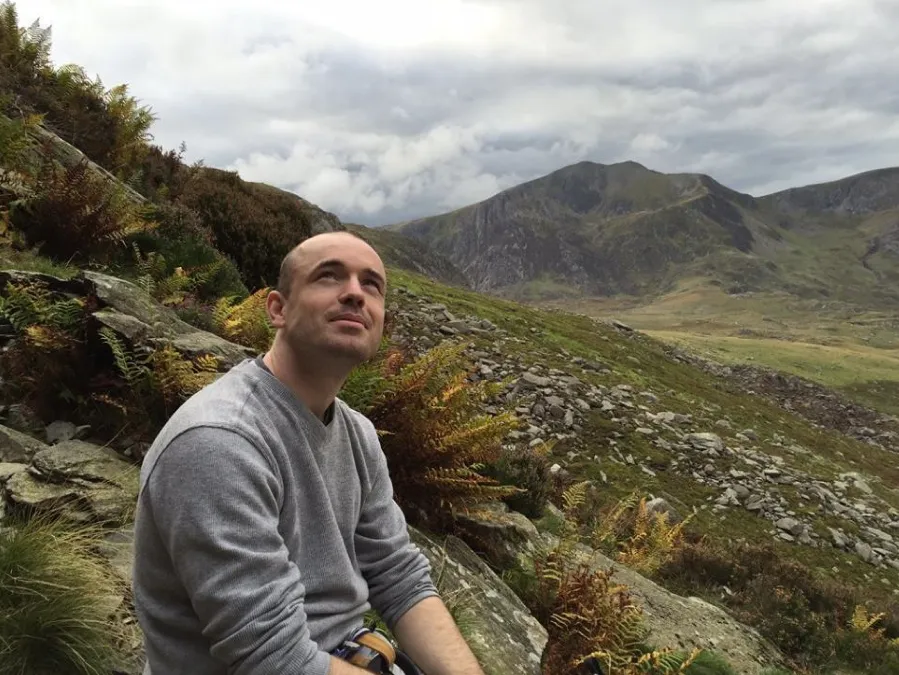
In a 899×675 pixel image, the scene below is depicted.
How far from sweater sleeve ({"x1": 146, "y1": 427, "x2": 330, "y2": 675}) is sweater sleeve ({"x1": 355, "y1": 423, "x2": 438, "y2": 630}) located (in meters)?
0.93

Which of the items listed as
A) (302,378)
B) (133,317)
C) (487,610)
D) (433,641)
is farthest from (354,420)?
(133,317)

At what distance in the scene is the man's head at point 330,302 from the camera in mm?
2740

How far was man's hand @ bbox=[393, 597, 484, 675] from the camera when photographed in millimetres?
2974

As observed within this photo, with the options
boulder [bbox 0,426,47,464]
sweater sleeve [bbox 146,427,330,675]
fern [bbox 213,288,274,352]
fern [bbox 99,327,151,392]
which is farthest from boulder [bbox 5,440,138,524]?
fern [bbox 213,288,274,352]

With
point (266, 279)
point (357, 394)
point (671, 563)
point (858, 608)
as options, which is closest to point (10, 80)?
point (266, 279)

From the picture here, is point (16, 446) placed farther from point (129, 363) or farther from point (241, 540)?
point (241, 540)

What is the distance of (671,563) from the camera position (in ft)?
27.1

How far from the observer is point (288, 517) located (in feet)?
8.32

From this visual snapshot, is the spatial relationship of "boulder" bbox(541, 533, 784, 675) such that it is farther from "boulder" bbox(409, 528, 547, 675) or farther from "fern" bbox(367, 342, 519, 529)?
"fern" bbox(367, 342, 519, 529)

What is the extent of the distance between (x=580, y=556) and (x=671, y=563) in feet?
8.95

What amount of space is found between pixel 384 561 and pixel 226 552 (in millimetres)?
1246

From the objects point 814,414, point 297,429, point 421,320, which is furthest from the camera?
point 814,414

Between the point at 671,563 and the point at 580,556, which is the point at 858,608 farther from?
the point at 580,556

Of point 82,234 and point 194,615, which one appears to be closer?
point 194,615
